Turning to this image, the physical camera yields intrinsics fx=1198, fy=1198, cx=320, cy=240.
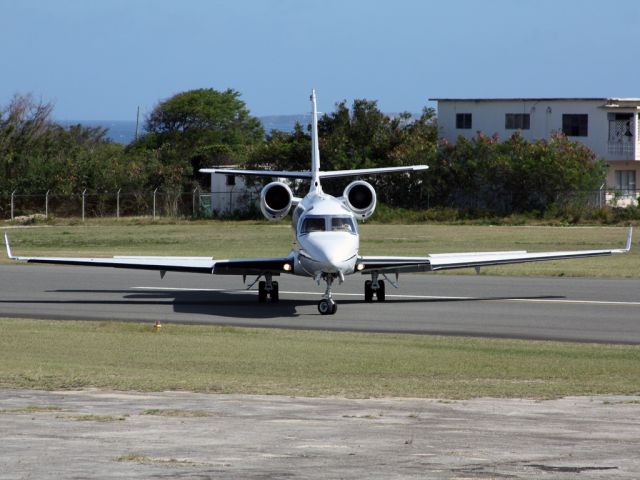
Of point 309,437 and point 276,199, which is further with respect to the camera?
point 276,199

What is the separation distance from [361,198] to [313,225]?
285cm

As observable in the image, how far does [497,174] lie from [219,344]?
4533cm

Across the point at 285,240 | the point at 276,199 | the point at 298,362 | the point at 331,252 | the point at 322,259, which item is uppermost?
the point at 276,199

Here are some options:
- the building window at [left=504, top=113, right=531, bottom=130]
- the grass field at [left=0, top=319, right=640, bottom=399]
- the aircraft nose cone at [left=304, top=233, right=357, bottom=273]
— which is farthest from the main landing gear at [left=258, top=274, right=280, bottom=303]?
the building window at [left=504, top=113, right=531, bottom=130]

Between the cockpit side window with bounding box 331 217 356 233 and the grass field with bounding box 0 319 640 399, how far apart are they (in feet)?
13.5

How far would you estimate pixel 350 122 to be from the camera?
7044 centimetres

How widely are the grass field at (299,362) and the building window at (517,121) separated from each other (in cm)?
5089

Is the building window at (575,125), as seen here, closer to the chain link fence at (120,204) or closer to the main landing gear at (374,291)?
the chain link fence at (120,204)

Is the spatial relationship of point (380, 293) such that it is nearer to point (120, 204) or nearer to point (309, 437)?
point (309, 437)

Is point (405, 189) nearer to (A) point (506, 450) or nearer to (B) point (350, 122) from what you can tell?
(B) point (350, 122)

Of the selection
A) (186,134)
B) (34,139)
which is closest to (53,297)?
(34,139)

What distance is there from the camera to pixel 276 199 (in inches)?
1061

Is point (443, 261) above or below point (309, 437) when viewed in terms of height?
above

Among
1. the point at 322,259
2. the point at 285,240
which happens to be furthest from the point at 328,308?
the point at 285,240
